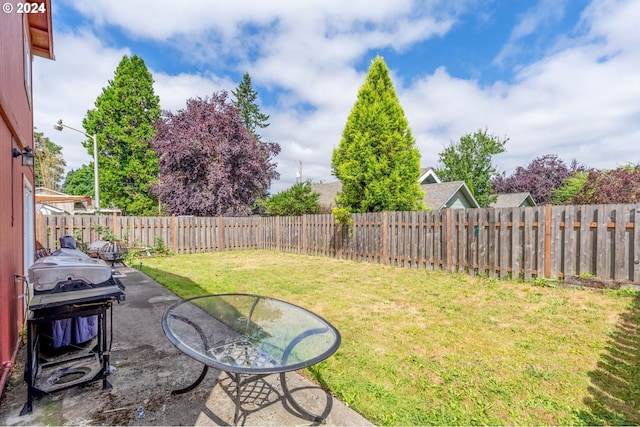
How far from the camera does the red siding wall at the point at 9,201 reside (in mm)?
2586

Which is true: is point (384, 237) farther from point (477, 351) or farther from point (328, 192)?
point (328, 192)

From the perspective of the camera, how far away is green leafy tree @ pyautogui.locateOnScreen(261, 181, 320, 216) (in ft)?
45.6

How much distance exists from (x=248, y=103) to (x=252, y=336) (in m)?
35.0

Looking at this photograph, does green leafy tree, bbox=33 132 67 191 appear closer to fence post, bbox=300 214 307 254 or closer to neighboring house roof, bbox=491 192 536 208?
fence post, bbox=300 214 307 254

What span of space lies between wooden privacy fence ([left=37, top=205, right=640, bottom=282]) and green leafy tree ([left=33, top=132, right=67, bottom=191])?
24040 millimetres

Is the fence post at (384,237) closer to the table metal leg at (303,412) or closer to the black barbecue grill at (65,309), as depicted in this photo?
the table metal leg at (303,412)

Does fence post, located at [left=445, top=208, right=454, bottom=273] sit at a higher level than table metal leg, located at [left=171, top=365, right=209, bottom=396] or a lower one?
higher

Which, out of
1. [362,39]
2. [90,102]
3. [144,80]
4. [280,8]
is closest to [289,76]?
[362,39]

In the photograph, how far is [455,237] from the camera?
7.21 metres

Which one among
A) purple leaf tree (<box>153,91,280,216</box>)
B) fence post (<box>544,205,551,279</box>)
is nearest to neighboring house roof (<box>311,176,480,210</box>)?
purple leaf tree (<box>153,91,280,216</box>)

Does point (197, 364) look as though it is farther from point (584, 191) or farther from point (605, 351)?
point (584, 191)

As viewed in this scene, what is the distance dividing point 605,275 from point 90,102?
3153cm

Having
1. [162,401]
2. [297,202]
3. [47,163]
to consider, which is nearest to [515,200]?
[297,202]

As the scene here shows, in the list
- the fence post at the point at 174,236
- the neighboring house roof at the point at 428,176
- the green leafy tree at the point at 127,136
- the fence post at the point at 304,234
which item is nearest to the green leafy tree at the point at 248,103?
the green leafy tree at the point at 127,136
